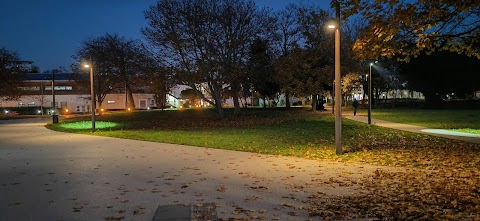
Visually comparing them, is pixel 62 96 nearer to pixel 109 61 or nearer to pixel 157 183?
pixel 109 61

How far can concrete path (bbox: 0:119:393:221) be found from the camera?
6.73 m

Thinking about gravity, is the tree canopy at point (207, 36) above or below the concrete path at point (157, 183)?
above

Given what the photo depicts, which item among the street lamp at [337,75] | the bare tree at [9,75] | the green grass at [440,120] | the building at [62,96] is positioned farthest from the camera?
the building at [62,96]

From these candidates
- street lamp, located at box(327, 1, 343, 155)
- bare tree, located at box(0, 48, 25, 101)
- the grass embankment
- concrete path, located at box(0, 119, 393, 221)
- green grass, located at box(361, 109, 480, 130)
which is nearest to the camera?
the grass embankment

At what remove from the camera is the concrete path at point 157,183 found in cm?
673

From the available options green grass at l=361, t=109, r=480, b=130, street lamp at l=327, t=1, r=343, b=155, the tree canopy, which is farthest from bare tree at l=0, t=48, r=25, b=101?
street lamp at l=327, t=1, r=343, b=155

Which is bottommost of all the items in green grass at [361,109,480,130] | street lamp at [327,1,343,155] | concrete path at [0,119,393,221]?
concrete path at [0,119,393,221]

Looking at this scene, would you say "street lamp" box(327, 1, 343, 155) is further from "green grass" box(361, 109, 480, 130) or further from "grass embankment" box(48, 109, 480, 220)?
"green grass" box(361, 109, 480, 130)

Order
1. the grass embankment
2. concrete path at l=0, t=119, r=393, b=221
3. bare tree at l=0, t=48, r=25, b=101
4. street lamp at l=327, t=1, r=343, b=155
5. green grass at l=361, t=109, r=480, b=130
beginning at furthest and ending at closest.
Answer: bare tree at l=0, t=48, r=25, b=101, green grass at l=361, t=109, r=480, b=130, street lamp at l=327, t=1, r=343, b=155, concrete path at l=0, t=119, r=393, b=221, the grass embankment

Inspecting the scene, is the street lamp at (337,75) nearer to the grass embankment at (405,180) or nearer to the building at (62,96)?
the grass embankment at (405,180)

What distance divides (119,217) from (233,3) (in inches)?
1184

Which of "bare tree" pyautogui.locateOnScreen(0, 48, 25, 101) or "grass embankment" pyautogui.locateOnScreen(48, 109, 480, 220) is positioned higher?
"bare tree" pyautogui.locateOnScreen(0, 48, 25, 101)

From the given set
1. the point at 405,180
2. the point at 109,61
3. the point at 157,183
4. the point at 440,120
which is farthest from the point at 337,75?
the point at 109,61

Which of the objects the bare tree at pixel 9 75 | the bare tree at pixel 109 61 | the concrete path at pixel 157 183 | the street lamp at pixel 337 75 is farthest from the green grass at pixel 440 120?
the bare tree at pixel 9 75
